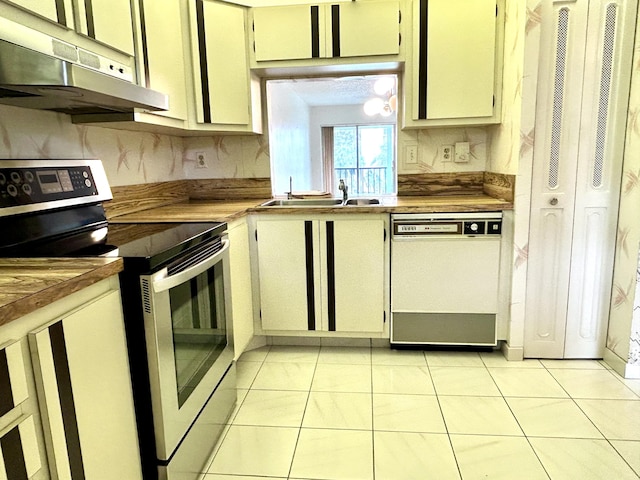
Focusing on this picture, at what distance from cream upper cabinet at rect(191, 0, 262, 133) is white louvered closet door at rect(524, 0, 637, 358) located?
62.2 inches

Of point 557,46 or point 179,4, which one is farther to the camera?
point 179,4

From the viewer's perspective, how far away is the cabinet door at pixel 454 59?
7.57 ft

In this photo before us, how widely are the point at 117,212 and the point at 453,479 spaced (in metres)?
1.89

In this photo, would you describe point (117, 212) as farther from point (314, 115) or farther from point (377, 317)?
point (314, 115)

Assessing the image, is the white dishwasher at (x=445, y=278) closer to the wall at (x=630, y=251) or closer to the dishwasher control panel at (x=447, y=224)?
the dishwasher control panel at (x=447, y=224)

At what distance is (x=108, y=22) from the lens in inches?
64.4

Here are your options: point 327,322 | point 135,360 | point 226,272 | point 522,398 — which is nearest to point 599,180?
point 522,398

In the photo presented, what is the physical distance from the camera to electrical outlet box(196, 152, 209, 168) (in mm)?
2918

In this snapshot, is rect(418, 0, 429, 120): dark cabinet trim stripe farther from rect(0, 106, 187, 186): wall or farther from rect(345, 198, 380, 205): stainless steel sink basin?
rect(0, 106, 187, 186): wall

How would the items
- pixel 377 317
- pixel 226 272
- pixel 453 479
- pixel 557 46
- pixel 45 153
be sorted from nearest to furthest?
pixel 453 479
pixel 45 153
pixel 226 272
pixel 557 46
pixel 377 317

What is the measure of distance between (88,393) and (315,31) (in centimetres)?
212

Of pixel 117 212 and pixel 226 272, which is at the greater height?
→ pixel 117 212

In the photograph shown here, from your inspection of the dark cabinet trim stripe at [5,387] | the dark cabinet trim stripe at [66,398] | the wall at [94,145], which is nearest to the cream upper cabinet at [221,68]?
the wall at [94,145]

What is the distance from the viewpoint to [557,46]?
205 centimetres
